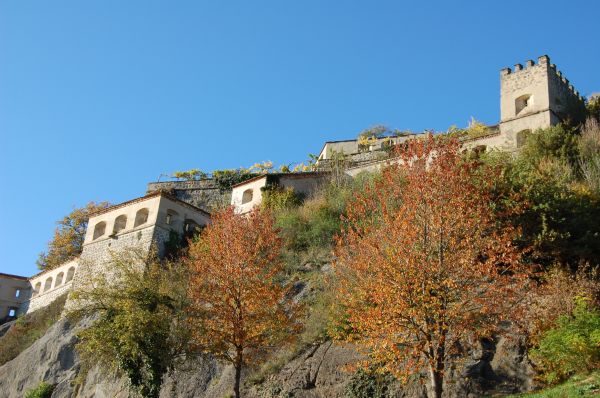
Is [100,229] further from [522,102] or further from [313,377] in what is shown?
[522,102]

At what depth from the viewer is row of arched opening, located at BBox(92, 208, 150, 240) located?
37.0 meters

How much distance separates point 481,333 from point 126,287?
1235 centimetres

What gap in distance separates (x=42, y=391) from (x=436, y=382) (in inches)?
816

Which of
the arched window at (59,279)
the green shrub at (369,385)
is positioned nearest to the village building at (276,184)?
the arched window at (59,279)

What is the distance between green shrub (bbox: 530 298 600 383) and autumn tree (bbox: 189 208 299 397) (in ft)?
26.0

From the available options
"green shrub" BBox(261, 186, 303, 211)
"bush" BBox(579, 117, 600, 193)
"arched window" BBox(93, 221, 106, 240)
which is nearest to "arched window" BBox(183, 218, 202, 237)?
"green shrub" BBox(261, 186, 303, 211)

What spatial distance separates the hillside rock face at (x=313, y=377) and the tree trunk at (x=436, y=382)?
4.78ft

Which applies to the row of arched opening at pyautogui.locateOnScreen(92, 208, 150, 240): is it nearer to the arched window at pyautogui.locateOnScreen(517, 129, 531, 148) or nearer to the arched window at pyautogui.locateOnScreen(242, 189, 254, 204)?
the arched window at pyautogui.locateOnScreen(242, 189, 254, 204)

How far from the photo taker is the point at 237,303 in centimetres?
2127

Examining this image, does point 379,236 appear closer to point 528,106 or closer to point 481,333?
point 481,333

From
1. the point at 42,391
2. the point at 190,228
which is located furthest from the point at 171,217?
the point at 42,391

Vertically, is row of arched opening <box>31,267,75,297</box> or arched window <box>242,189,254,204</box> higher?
arched window <box>242,189,254,204</box>

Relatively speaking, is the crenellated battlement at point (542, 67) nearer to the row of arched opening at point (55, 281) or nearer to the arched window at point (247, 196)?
the arched window at point (247, 196)

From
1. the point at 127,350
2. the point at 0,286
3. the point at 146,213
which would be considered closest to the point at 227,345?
the point at 127,350
